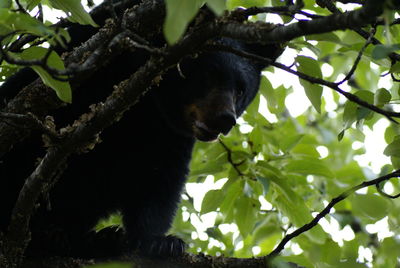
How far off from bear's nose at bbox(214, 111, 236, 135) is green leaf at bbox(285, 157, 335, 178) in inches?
25.8

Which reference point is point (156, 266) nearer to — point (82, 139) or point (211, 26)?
point (82, 139)

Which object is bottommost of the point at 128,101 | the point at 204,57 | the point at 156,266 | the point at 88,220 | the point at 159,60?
the point at 88,220

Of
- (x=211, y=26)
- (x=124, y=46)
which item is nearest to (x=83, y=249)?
(x=124, y=46)

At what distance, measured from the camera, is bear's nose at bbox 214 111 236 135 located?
170 inches

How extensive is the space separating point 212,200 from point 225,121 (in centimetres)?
64

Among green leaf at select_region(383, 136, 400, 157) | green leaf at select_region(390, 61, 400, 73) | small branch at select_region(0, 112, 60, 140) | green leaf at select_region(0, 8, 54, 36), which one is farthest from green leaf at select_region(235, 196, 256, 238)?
green leaf at select_region(0, 8, 54, 36)

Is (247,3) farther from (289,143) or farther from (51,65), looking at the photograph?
(51,65)

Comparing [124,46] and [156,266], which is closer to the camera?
[124,46]

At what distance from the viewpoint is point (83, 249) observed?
456 centimetres

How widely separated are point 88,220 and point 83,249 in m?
0.70

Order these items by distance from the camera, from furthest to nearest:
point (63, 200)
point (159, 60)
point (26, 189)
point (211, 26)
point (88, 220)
→ point (88, 220) → point (63, 200) → point (26, 189) → point (159, 60) → point (211, 26)

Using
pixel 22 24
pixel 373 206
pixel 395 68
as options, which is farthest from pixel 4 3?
pixel 373 206

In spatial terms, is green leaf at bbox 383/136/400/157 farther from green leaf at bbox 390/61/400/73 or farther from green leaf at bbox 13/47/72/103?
green leaf at bbox 13/47/72/103

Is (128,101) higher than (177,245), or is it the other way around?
(128,101)
